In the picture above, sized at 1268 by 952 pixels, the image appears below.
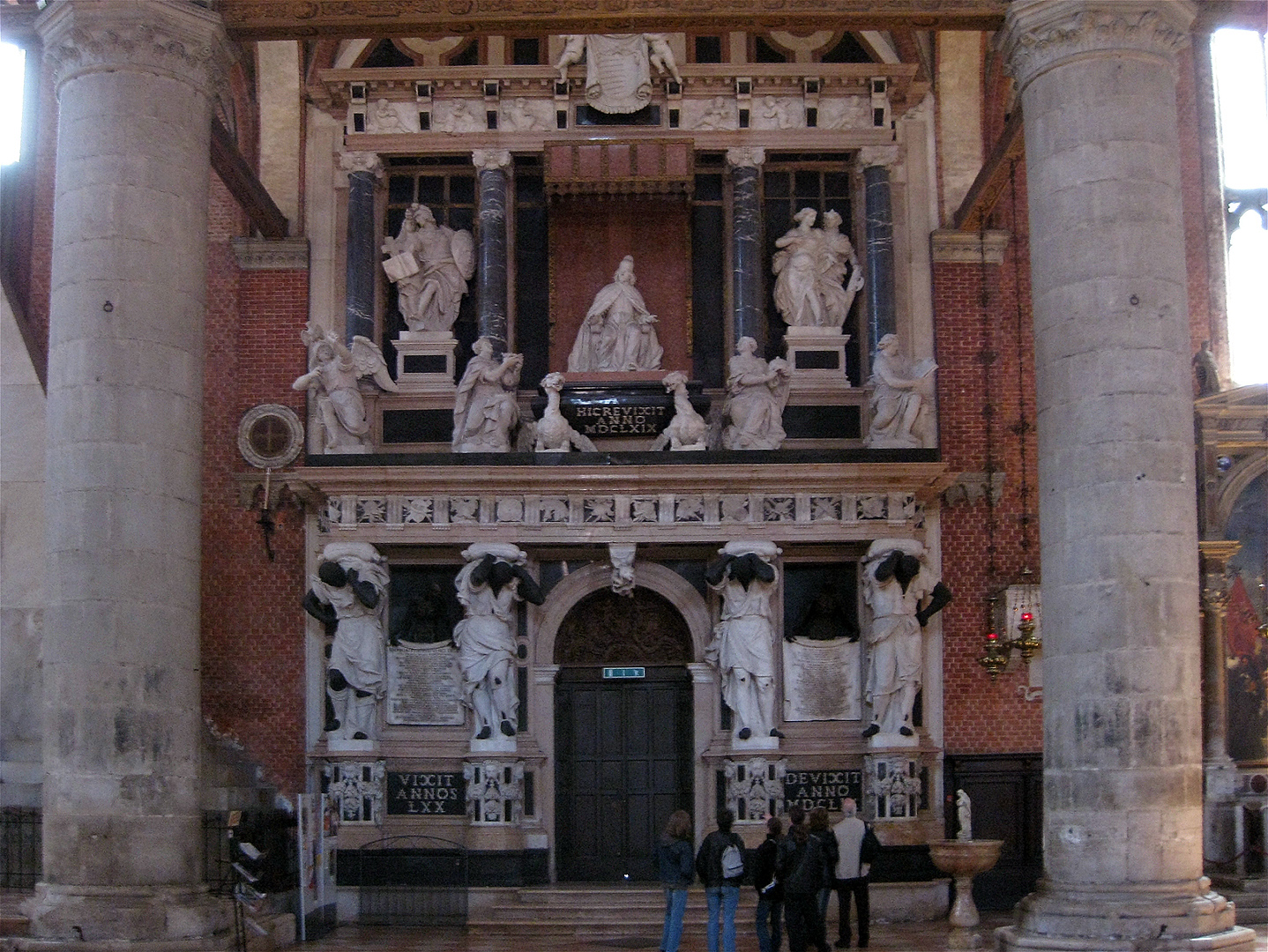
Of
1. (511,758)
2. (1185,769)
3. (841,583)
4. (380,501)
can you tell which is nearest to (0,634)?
(380,501)

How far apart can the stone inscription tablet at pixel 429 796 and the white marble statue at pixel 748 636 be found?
309cm

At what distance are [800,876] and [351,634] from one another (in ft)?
20.8

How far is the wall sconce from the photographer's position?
18766 mm

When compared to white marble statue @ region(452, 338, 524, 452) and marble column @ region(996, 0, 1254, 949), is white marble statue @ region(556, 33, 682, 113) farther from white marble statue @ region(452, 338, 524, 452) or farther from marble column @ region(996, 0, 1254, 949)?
marble column @ region(996, 0, 1254, 949)

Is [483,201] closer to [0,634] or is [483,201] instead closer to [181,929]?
[0,634]

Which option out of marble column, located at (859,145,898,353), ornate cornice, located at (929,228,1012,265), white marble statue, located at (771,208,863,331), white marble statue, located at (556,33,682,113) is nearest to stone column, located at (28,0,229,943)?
white marble statue, located at (556,33,682,113)

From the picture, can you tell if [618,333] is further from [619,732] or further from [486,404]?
[619,732]

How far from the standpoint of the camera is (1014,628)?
18.9 m

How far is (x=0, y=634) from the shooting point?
18312 mm

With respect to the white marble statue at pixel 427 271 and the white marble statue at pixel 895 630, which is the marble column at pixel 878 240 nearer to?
the white marble statue at pixel 895 630

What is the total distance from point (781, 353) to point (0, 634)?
364 inches

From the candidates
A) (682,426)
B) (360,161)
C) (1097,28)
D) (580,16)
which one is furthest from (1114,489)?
(360,161)

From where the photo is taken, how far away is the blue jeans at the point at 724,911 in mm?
13820

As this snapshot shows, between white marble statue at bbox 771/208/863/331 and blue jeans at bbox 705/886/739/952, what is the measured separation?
25.5 ft
